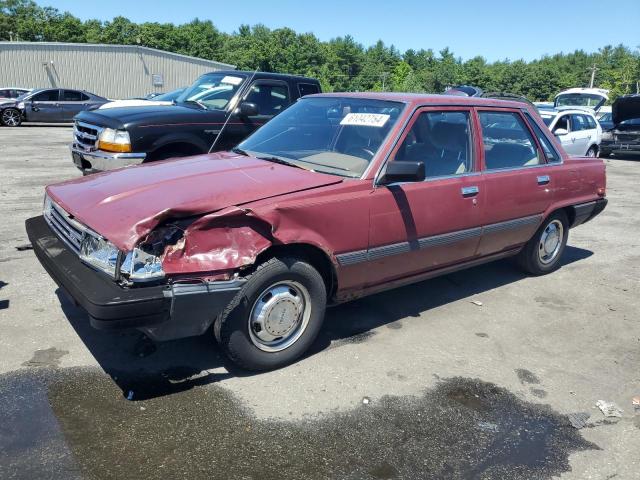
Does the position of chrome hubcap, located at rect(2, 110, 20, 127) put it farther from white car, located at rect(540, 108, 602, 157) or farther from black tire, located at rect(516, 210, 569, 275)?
black tire, located at rect(516, 210, 569, 275)

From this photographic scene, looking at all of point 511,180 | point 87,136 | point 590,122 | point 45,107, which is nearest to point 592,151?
point 590,122

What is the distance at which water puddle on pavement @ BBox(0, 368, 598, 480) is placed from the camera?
2674mm

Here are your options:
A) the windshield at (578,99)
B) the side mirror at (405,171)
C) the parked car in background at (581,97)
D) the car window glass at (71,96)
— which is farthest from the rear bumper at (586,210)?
the car window glass at (71,96)

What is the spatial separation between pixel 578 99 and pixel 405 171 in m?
19.5

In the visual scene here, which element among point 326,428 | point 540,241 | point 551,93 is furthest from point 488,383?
point 551,93

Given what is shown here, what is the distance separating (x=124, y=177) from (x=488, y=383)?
2821 millimetres

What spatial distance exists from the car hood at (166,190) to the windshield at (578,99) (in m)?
18.6

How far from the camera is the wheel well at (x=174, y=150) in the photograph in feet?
22.9

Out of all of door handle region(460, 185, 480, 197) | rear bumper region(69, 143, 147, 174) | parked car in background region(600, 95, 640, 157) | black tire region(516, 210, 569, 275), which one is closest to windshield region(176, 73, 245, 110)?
rear bumper region(69, 143, 147, 174)

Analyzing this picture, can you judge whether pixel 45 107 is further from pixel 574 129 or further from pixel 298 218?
pixel 298 218

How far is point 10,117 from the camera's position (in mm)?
20422

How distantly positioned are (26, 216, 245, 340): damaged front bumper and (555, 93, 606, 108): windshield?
19478mm

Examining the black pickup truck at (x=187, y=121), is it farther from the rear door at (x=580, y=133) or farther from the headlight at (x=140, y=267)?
the rear door at (x=580, y=133)

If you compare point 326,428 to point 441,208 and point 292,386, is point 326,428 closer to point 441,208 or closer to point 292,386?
point 292,386
